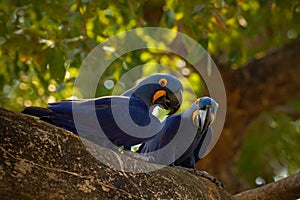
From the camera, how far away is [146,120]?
13.4 feet

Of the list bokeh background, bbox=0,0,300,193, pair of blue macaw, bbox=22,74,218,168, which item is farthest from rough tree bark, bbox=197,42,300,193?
pair of blue macaw, bbox=22,74,218,168

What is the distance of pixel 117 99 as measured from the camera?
412 cm

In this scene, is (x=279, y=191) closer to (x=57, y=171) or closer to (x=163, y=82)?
(x=163, y=82)

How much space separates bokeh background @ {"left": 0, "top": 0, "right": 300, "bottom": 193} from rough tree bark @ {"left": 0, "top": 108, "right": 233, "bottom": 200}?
151cm

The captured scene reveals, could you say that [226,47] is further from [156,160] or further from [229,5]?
[156,160]

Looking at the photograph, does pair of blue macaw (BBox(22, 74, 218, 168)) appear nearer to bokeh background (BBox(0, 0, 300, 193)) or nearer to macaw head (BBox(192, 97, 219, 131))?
macaw head (BBox(192, 97, 219, 131))

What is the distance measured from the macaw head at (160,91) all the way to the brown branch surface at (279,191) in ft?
2.87

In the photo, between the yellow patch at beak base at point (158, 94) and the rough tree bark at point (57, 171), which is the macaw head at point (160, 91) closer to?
the yellow patch at beak base at point (158, 94)

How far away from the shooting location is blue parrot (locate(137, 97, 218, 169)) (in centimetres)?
425

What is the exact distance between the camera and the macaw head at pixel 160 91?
4.47 metres

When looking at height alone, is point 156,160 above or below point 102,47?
below

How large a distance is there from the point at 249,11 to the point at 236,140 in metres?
1.40

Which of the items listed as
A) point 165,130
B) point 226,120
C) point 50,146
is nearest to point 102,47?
point 165,130

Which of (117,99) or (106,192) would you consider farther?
(117,99)
